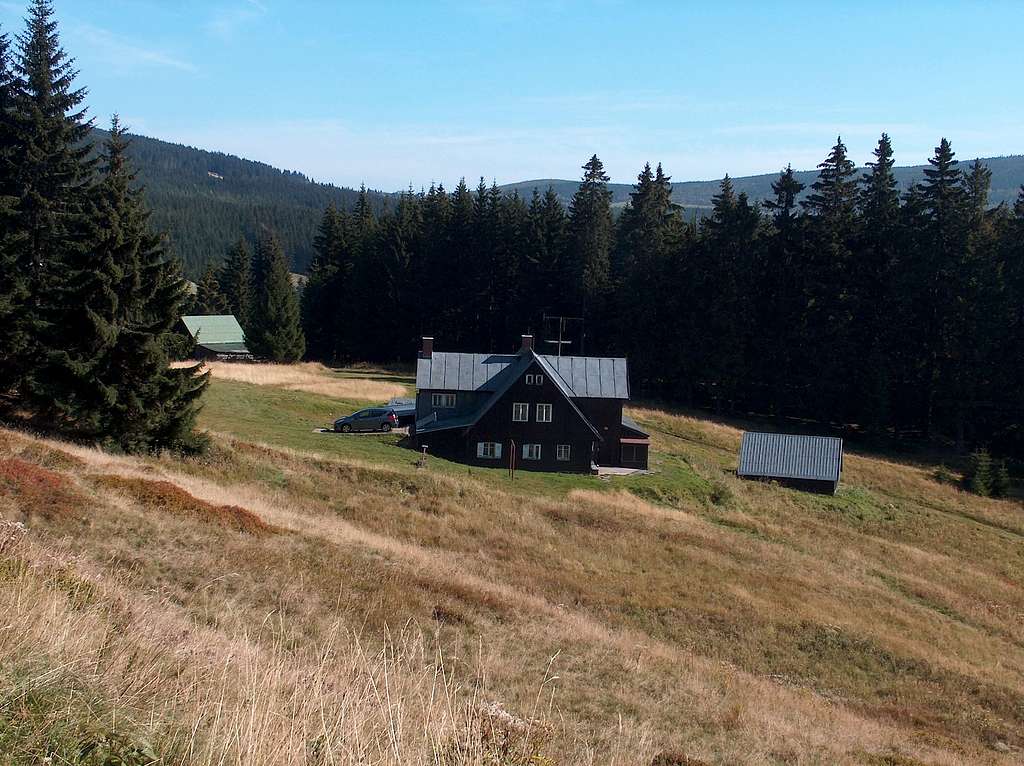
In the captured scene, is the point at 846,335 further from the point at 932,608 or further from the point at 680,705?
the point at 680,705

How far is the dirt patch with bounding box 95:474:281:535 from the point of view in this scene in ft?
60.4

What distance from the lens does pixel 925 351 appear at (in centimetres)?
5900

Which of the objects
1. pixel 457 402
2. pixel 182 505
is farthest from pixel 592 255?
pixel 182 505

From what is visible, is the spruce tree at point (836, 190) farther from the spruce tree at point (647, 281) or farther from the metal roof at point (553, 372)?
the metal roof at point (553, 372)

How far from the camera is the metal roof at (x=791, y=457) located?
42.4m

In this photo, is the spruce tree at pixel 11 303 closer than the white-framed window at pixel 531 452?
Yes

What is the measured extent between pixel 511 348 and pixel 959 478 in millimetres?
41775

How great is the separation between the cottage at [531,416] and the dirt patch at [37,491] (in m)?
24.4

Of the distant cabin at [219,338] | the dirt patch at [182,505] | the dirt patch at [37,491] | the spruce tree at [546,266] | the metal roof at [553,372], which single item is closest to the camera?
the dirt patch at [37,491]

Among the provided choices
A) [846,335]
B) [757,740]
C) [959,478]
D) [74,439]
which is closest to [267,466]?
[74,439]

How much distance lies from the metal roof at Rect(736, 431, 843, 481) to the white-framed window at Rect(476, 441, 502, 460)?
12.9 metres

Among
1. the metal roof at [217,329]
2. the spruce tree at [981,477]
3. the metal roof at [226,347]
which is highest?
the metal roof at [217,329]

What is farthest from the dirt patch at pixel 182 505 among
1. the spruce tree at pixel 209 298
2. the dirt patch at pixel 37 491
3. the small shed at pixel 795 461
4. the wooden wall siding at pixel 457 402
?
the spruce tree at pixel 209 298

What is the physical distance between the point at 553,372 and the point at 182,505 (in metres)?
26.7
